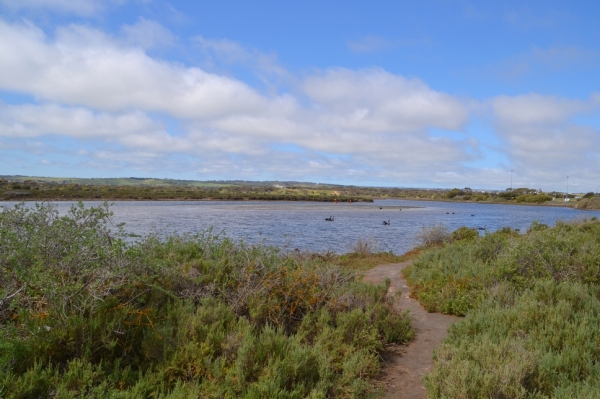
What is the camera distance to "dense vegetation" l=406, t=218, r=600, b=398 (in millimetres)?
4555

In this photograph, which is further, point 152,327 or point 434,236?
point 434,236

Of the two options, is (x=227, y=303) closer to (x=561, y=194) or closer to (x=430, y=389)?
(x=430, y=389)

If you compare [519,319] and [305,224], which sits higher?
[519,319]

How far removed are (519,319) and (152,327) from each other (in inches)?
218

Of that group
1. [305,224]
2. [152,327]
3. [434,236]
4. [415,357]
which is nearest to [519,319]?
[415,357]

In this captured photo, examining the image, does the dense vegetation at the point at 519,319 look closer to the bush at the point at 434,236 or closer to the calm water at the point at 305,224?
the calm water at the point at 305,224

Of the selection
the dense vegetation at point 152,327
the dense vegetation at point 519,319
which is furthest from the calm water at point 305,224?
the dense vegetation at point 519,319

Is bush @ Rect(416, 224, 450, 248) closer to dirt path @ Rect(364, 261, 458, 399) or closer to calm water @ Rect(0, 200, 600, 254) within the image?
calm water @ Rect(0, 200, 600, 254)

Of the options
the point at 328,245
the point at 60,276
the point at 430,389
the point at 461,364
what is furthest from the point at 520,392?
the point at 328,245

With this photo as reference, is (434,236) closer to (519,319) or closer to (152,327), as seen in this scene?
(519,319)

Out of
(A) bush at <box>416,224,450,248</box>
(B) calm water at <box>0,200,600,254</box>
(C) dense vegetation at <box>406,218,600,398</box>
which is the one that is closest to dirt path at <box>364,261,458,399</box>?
(C) dense vegetation at <box>406,218,600,398</box>

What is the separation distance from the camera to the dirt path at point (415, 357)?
17.8 ft

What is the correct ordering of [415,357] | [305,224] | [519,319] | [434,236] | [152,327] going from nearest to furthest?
[152,327] < [519,319] < [415,357] < [434,236] < [305,224]

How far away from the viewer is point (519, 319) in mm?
6375
